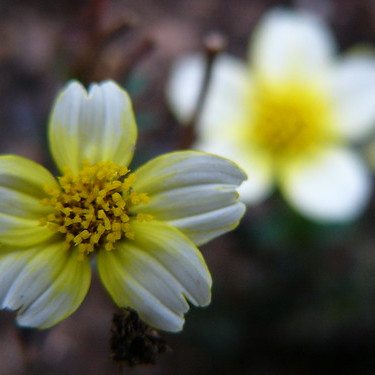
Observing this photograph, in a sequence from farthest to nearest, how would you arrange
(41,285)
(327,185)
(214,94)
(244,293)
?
(244,293) → (214,94) → (327,185) → (41,285)

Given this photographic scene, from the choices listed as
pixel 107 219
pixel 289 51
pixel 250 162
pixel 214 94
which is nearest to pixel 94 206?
pixel 107 219

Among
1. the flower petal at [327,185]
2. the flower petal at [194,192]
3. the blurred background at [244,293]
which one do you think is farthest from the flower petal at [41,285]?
the flower petal at [327,185]

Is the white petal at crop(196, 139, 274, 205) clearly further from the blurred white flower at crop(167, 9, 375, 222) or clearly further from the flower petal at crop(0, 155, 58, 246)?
the flower petal at crop(0, 155, 58, 246)

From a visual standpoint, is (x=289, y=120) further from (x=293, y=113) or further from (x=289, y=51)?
(x=289, y=51)

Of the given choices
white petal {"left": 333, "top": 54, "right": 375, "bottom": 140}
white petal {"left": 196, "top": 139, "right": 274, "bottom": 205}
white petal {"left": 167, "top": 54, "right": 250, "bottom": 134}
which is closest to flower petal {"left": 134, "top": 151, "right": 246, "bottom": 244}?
white petal {"left": 196, "top": 139, "right": 274, "bottom": 205}

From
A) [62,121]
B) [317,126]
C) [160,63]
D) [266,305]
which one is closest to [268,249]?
[266,305]

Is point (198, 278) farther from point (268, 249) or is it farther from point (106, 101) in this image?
point (268, 249)
